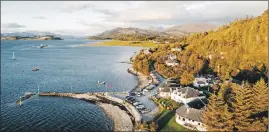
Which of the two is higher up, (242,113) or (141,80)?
(242,113)

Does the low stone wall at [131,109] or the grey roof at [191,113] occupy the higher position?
the grey roof at [191,113]

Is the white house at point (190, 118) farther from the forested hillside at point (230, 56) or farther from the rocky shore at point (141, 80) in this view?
the rocky shore at point (141, 80)

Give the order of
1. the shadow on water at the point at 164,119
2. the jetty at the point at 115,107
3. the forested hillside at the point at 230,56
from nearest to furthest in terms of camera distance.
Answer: the shadow on water at the point at 164,119, the jetty at the point at 115,107, the forested hillside at the point at 230,56

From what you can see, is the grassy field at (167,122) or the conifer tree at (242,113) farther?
the grassy field at (167,122)

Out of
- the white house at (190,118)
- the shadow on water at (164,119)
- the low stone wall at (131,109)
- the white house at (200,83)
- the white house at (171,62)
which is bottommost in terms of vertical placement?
the low stone wall at (131,109)

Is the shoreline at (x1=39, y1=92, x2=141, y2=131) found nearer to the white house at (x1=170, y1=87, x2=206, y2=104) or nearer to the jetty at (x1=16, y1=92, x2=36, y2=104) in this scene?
the jetty at (x1=16, y1=92, x2=36, y2=104)

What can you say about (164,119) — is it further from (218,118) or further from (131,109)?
(218,118)

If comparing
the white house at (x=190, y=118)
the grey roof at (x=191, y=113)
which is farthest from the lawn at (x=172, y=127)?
the grey roof at (x=191, y=113)

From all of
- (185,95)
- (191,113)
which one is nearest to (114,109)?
(185,95)

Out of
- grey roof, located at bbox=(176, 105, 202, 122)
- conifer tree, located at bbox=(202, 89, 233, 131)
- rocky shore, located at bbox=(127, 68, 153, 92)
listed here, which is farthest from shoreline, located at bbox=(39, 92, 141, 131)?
rocky shore, located at bbox=(127, 68, 153, 92)
